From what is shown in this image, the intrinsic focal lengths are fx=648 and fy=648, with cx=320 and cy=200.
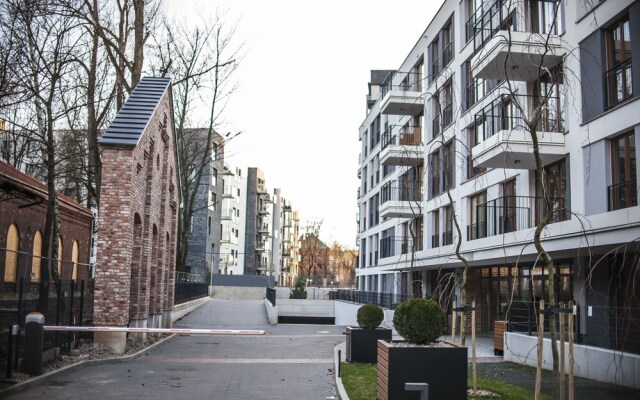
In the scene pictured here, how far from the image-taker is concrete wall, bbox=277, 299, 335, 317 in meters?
49.0

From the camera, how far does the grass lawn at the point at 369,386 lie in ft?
36.4

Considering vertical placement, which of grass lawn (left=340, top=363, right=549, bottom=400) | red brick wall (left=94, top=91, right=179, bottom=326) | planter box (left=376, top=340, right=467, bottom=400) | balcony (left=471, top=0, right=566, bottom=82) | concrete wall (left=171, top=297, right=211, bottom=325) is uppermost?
balcony (left=471, top=0, right=566, bottom=82)

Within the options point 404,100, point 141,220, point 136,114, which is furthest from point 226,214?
point 136,114

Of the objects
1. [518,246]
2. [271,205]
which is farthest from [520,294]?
[271,205]

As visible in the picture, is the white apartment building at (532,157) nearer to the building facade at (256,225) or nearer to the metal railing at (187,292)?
the metal railing at (187,292)

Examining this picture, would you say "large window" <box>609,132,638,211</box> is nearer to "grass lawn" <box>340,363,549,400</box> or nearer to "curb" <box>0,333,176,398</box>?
"grass lawn" <box>340,363,549,400</box>

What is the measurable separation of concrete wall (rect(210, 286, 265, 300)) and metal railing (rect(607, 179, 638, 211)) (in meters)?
49.2

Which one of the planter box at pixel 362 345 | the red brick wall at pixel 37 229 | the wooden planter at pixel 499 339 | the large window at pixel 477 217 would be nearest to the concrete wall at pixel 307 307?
the red brick wall at pixel 37 229

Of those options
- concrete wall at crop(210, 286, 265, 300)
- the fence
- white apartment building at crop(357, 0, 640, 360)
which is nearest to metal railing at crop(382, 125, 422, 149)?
white apartment building at crop(357, 0, 640, 360)

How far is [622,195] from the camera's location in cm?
1565

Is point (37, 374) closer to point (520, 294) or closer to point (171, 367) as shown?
point (171, 367)

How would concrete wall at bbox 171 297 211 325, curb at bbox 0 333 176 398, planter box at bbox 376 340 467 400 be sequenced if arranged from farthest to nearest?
1. concrete wall at bbox 171 297 211 325
2. curb at bbox 0 333 176 398
3. planter box at bbox 376 340 467 400

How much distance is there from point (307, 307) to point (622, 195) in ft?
119

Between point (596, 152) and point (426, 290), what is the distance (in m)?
17.6
